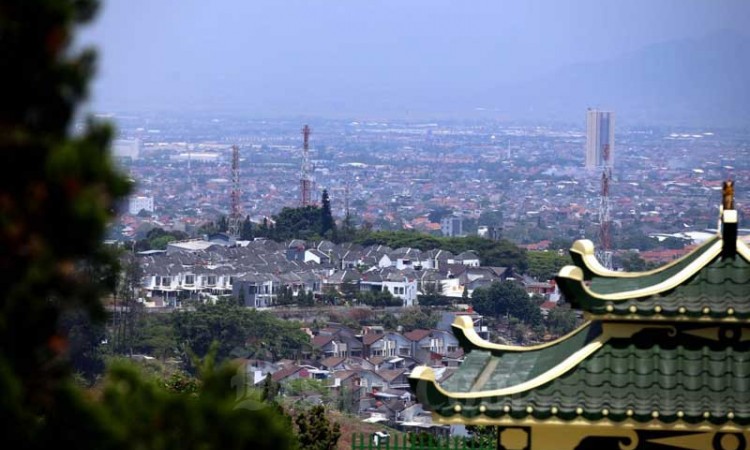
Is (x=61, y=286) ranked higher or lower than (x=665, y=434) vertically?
higher

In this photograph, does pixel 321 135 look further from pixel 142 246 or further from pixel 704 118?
pixel 142 246

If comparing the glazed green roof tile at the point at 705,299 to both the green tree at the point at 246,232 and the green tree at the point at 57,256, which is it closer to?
the green tree at the point at 57,256

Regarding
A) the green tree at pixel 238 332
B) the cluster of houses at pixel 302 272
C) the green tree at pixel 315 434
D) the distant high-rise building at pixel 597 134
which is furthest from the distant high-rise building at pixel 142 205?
the green tree at pixel 315 434

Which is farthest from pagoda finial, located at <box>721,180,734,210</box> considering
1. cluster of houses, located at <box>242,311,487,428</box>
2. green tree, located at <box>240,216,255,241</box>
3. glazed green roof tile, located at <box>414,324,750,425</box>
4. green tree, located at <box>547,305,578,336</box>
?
green tree, located at <box>240,216,255,241</box>

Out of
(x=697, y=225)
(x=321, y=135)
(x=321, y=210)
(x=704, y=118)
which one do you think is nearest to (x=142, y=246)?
(x=321, y=210)

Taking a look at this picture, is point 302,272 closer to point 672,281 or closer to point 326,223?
point 326,223

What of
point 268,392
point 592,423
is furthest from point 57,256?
point 268,392
